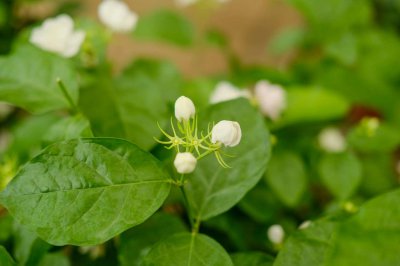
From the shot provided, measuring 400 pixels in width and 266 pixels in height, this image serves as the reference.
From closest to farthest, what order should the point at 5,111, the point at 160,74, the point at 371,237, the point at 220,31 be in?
the point at 371,237 < the point at 160,74 < the point at 5,111 < the point at 220,31

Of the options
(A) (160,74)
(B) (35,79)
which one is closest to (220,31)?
(A) (160,74)

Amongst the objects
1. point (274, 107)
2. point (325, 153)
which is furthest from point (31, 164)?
point (325, 153)

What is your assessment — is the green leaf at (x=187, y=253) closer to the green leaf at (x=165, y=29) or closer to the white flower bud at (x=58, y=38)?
the white flower bud at (x=58, y=38)

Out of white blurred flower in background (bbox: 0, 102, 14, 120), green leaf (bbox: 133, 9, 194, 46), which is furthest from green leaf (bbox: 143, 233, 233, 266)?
white blurred flower in background (bbox: 0, 102, 14, 120)

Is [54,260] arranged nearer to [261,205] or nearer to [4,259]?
[4,259]

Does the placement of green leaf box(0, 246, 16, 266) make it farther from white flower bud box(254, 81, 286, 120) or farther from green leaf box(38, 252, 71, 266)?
white flower bud box(254, 81, 286, 120)
